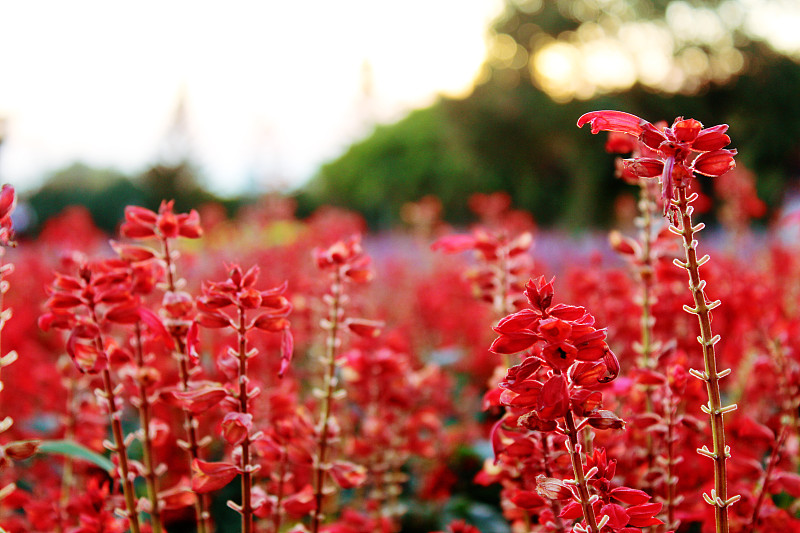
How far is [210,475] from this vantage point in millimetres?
874

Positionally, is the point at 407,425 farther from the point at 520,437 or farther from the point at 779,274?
the point at 779,274

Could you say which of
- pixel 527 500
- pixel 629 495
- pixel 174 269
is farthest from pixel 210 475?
pixel 629 495

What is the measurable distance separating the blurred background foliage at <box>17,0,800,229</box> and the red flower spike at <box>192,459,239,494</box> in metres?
13.7

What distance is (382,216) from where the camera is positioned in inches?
1042

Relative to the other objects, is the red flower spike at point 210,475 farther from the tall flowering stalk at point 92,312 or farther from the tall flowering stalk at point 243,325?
the tall flowering stalk at point 92,312

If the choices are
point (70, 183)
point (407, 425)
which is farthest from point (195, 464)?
point (70, 183)

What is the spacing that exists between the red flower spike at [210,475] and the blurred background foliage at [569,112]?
1373 cm

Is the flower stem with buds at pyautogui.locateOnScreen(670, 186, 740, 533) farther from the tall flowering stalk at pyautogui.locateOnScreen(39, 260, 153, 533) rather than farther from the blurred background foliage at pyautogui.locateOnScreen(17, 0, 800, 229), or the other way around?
the blurred background foliage at pyautogui.locateOnScreen(17, 0, 800, 229)

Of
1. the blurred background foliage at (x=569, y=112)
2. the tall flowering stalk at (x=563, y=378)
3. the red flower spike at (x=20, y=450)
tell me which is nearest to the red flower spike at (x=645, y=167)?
the tall flowering stalk at (x=563, y=378)

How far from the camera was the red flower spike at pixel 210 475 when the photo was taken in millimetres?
869

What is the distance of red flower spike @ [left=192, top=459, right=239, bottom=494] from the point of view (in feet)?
2.85

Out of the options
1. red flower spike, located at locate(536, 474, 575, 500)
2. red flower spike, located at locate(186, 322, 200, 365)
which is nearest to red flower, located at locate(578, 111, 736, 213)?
red flower spike, located at locate(536, 474, 575, 500)

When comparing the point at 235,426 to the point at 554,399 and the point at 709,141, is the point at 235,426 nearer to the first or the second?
the point at 554,399

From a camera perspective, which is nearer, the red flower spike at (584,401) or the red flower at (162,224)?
the red flower spike at (584,401)
